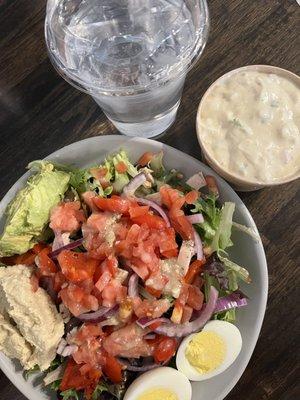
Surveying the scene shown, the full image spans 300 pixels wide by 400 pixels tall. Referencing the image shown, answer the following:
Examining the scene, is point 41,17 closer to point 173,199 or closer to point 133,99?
point 133,99

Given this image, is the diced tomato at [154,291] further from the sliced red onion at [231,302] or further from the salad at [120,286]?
the sliced red onion at [231,302]

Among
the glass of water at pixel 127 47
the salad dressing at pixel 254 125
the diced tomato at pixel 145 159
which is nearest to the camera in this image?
the glass of water at pixel 127 47

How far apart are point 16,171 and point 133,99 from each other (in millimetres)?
530

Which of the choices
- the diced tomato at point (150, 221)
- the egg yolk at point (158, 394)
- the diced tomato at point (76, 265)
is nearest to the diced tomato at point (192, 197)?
the diced tomato at point (150, 221)

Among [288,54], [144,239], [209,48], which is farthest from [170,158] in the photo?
[288,54]

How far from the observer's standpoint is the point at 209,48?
6.42 feet

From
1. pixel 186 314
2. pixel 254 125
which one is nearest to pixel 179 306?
pixel 186 314

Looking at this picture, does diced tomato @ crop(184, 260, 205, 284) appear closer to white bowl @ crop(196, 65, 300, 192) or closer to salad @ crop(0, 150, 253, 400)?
salad @ crop(0, 150, 253, 400)

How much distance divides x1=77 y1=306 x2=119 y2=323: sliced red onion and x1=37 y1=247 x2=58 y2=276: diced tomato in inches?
6.1

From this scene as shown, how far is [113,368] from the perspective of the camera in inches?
67.8

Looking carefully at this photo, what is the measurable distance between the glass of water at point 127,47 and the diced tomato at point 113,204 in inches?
10.6

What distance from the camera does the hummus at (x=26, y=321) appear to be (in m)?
1.66

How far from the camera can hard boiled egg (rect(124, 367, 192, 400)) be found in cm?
170

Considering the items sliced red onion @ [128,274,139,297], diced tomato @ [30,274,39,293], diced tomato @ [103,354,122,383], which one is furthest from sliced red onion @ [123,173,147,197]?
diced tomato @ [103,354,122,383]
